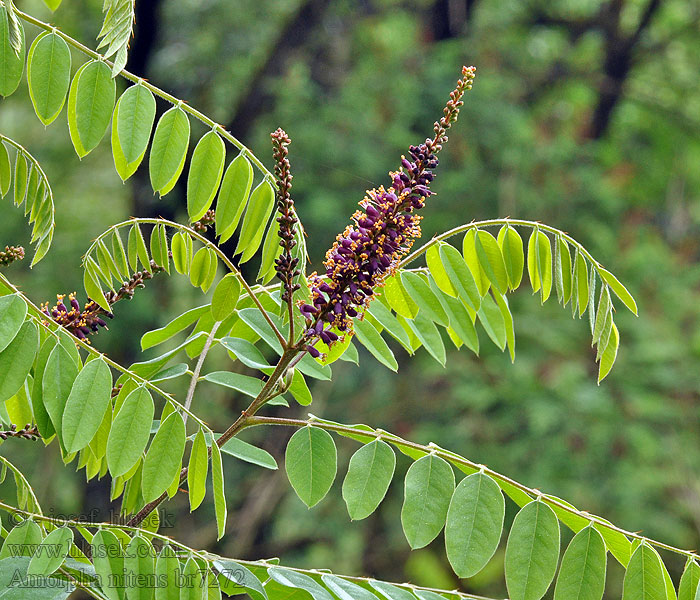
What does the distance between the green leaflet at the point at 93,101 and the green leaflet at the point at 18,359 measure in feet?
Answer: 0.69

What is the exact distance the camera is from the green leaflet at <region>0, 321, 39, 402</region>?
829 millimetres

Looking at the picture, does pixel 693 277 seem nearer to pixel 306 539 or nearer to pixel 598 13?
pixel 598 13

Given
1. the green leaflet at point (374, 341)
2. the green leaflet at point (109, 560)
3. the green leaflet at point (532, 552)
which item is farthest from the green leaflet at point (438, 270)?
the green leaflet at point (109, 560)

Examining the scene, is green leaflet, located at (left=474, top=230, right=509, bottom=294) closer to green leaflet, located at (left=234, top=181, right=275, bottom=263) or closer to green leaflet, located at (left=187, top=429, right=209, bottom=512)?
green leaflet, located at (left=234, top=181, right=275, bottom=263)

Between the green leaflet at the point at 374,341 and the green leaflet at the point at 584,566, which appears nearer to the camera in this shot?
the green leaflet at the point at 584,566

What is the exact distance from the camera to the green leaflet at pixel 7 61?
844 millimetres

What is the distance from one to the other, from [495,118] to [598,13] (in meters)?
1.87

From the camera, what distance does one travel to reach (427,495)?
37.3 inches

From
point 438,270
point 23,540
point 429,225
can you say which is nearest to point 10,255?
point 23,540

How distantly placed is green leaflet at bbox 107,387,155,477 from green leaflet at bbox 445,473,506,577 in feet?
1.18

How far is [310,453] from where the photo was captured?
0.97 metres

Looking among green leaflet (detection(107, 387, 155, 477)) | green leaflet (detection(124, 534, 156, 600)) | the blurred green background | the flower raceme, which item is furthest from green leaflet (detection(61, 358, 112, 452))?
the blurred green background

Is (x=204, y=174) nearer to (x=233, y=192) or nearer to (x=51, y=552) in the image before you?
(x=233, y=192)

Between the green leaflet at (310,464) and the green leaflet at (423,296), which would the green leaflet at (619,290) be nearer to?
the green leaflet at (423,296)
